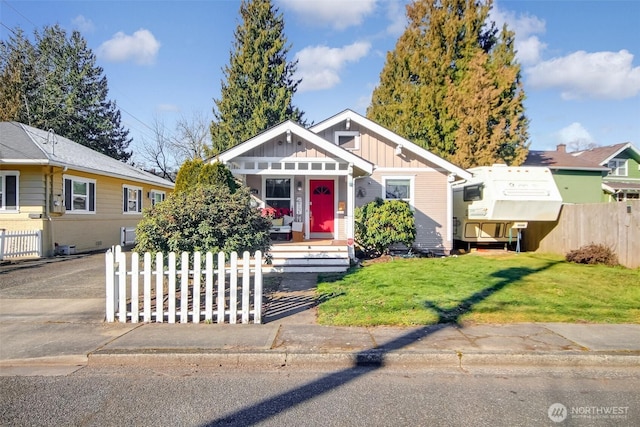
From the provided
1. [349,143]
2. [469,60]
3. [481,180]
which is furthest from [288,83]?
[481,180]

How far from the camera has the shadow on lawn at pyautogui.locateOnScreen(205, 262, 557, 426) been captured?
345 centimetres

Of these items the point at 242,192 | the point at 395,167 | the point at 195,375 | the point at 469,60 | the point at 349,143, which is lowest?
the point at 195,375

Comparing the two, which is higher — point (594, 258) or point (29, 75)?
point (29, 75)

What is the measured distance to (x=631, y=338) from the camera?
5324 mm

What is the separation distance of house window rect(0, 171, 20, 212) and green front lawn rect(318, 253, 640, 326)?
1182 cm

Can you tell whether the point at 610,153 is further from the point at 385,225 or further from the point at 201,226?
the point at 201,226

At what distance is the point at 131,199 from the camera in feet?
67.2

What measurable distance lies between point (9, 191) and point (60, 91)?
2254 centimetres

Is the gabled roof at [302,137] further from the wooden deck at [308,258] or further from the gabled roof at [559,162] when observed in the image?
the gabled roof at [559,162]

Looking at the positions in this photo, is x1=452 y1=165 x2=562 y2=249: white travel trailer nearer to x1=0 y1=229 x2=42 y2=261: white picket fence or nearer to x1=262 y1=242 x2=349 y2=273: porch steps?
x1=262 y1=242 x2=349 y2=273: porch steps

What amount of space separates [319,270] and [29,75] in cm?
3278

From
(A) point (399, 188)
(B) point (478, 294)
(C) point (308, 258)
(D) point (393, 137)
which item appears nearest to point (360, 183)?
(A) point (399, 188)

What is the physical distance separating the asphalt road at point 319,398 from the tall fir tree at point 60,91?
31185 mm

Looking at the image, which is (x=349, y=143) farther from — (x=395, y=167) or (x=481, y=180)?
(x=481, y=180)
